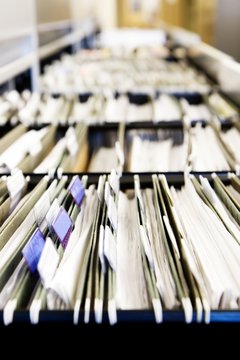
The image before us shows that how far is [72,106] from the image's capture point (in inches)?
96.6

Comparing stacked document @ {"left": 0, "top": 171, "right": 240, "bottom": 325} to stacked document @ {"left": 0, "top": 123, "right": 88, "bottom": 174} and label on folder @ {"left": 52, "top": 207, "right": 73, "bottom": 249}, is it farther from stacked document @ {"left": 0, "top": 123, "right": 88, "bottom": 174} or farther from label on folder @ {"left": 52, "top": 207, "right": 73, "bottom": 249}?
stacked document @ {"left": 0, "top": 123, "right": 88, "bottom": 174}

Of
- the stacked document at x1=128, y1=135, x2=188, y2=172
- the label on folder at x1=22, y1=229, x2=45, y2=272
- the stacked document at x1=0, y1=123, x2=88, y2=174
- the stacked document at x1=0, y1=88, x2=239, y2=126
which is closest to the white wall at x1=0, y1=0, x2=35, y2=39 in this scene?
the stacked document at x1=0, y1=88, x2=239, y2=126

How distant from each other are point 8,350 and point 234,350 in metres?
0.45

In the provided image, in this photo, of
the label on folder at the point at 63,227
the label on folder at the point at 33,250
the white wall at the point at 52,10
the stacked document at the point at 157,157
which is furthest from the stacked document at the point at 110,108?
the white wall at the point at 52,10

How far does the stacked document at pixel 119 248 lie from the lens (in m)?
0.88

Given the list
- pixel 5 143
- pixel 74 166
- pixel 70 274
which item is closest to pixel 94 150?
pixel 74 166

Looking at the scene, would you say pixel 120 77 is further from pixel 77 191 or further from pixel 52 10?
pixel 77 191

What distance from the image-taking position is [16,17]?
8.83 feet

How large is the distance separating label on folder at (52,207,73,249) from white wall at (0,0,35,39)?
4.97 feet

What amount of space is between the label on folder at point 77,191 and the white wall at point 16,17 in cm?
133

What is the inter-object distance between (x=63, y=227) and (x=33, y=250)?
0.13 meters

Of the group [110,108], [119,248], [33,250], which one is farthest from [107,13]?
[33,250]

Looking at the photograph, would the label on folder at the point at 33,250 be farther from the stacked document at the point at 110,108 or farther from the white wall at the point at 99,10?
the white wall at the point at 99,10

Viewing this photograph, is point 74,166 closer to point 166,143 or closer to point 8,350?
point 166,143
